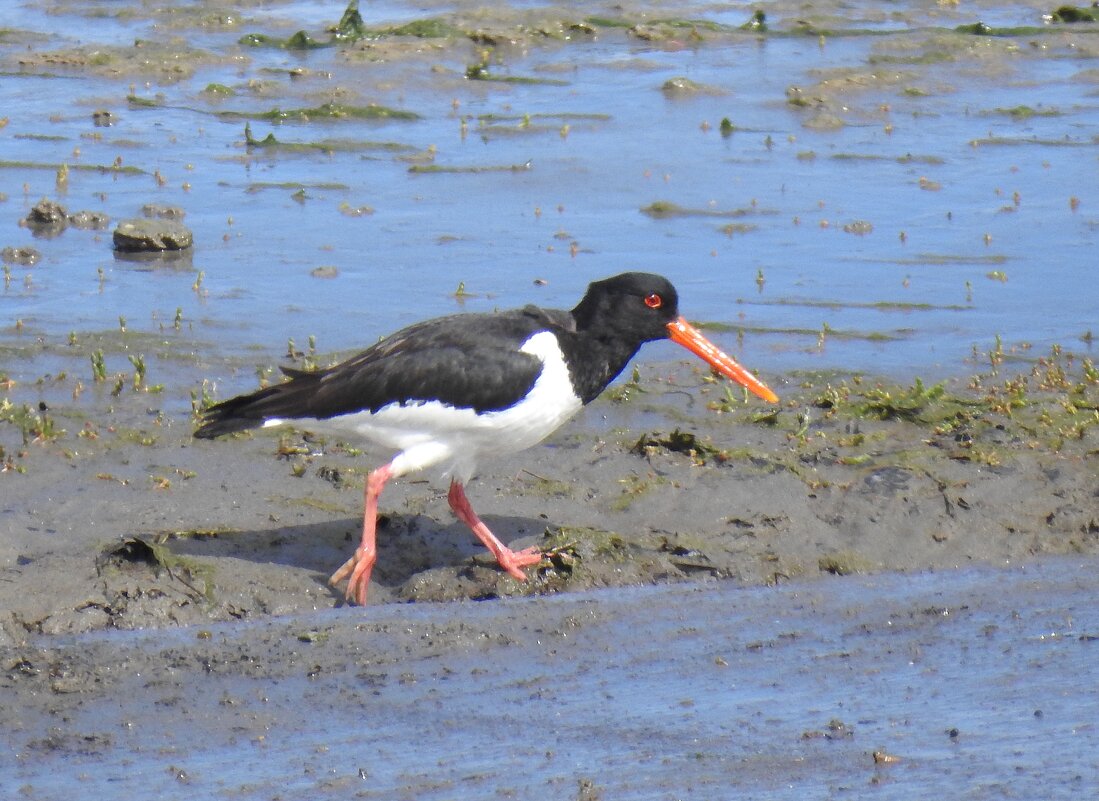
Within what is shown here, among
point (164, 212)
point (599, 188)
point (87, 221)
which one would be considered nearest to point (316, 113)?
point (599, 188)

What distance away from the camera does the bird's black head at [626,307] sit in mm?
6531

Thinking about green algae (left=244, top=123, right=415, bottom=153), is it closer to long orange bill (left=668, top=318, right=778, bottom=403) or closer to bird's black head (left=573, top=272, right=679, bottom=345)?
long orange bill (left=668, top=318, right=778, bottom=403)

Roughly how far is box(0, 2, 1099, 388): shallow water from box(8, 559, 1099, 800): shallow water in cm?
287

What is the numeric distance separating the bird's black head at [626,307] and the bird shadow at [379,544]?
2.69ft

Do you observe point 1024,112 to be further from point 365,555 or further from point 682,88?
point 365,555

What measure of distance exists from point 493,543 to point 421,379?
26.1 inches

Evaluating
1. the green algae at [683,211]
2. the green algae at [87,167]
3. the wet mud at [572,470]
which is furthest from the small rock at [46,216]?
the green algae at [683,211]

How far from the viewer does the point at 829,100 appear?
567 inches

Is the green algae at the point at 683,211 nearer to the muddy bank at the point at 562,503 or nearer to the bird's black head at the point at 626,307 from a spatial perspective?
the muddy bank at the point at 562,503

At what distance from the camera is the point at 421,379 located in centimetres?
620

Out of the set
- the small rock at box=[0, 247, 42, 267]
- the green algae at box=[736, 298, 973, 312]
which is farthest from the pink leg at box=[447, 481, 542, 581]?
the small rock at box=[0, 247, 42, 267]

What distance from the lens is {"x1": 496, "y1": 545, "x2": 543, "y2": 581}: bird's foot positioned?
6.10m

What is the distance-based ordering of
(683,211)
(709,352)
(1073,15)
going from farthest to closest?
1. (1073,15)
2. (683,211)
3. (709,352)

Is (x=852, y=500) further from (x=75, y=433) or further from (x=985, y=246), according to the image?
(x=985, y=246)
